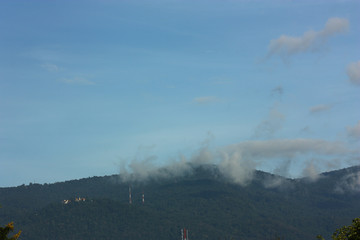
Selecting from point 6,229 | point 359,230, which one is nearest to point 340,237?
point 359,230

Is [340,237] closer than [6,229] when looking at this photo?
Yes

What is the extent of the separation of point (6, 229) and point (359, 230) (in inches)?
1790

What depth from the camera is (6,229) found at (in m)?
73.9

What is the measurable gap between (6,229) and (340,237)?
Answer: 43.4m

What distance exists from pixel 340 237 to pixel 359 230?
2779mm

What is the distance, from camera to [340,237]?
6838 cm

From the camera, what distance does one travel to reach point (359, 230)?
66625 mm

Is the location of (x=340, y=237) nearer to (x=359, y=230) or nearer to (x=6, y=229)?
(x=359, y=230)

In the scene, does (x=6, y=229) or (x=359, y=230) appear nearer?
(x=359, y=230)
